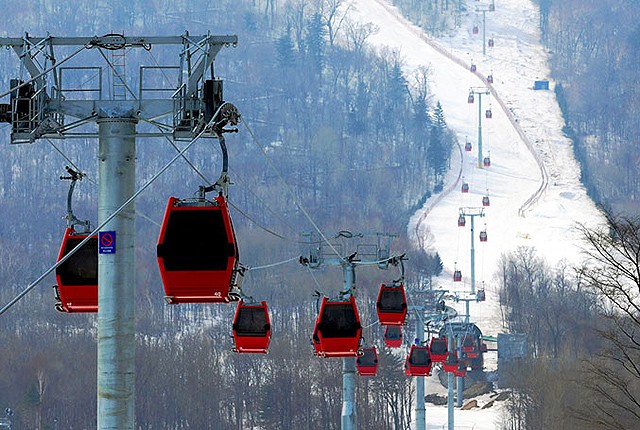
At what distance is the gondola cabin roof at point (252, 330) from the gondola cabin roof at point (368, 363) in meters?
18.5

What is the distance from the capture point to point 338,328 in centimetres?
3378

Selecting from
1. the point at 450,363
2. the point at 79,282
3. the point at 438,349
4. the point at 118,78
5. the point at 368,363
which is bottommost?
→ the point at 450,363

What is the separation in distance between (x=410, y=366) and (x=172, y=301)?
119 ft

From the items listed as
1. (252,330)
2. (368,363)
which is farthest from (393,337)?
(252,330)

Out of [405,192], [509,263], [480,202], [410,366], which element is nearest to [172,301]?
[410,366]

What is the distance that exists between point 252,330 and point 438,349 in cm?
3365

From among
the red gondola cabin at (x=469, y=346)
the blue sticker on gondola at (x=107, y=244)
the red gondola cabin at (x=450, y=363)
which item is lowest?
the red gondola cabin at (x=469, y=346)

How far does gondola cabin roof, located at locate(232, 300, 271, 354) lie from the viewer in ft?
103

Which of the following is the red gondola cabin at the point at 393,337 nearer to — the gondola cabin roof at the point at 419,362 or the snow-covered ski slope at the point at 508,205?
the gondola cabin roof at the point at 419,362

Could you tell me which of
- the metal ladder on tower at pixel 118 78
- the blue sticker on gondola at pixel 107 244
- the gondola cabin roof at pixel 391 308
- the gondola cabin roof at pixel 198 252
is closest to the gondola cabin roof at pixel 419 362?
the gondola cabin roof at pixel 391 308

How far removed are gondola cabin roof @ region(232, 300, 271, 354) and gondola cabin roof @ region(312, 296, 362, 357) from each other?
74.2 inches

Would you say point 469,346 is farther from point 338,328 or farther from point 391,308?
point 338,328

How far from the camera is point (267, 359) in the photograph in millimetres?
112250

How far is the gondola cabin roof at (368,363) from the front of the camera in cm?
5065
